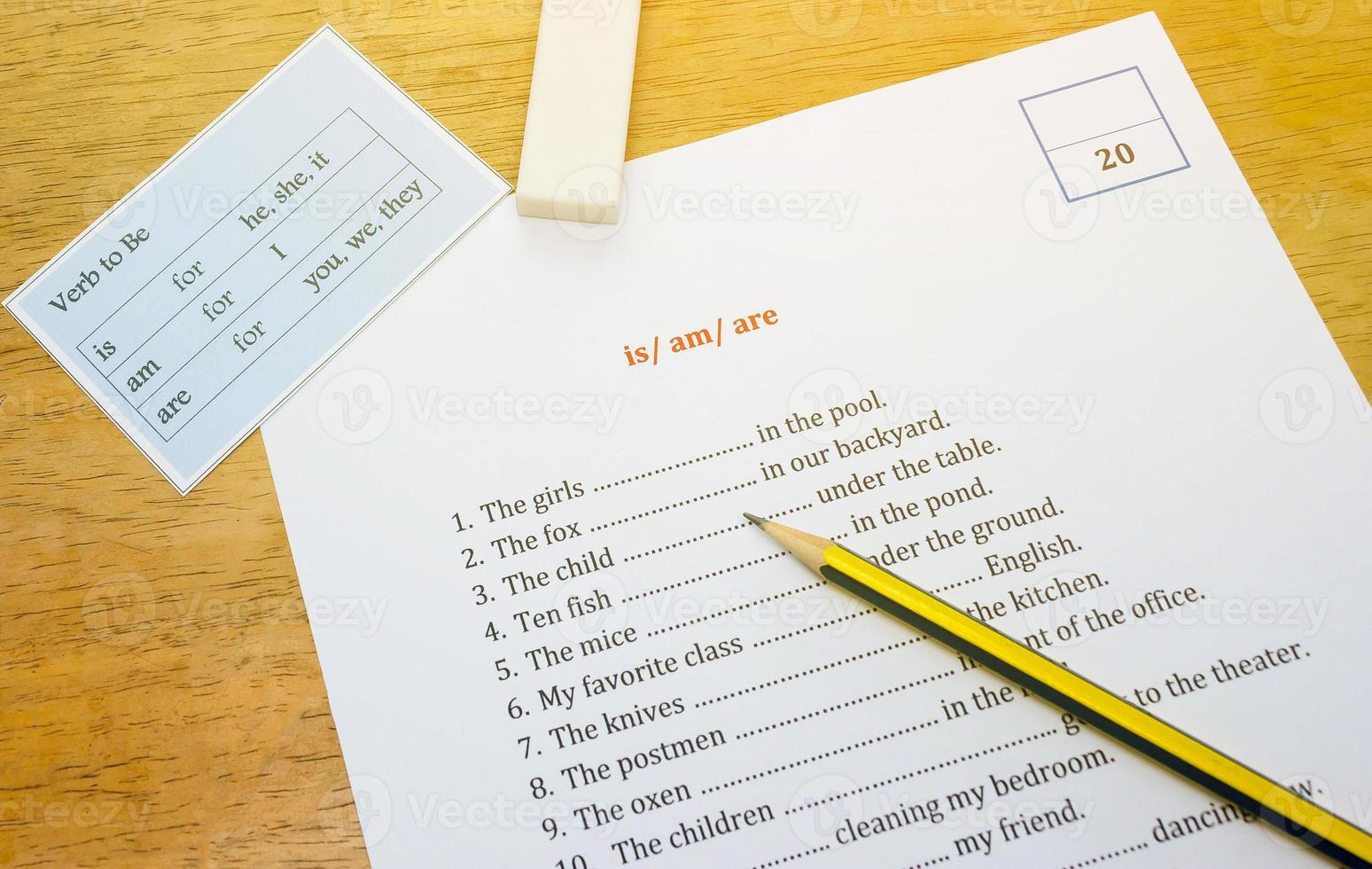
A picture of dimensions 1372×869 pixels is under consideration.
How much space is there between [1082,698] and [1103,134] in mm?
364

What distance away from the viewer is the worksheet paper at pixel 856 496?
1.67 ft

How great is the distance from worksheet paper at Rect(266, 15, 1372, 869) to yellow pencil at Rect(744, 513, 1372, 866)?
0.6 inches

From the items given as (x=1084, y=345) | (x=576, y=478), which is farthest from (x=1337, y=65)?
(x=576, y=478)

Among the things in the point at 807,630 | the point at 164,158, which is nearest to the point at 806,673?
the point at 807,630

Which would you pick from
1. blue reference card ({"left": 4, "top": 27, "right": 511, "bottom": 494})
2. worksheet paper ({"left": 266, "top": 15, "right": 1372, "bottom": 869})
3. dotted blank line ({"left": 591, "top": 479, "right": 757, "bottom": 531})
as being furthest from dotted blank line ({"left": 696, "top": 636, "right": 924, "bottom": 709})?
blue reference card ({"left": 4, "top": 27, "right": 511, "bottom": 494})

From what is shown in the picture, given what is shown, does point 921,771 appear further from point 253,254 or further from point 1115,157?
point 253,254

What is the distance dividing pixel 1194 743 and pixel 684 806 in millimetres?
286

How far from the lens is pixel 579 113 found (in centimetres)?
57

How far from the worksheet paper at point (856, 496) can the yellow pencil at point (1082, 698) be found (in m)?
0.01

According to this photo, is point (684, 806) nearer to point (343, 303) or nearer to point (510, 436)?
point (510, 436)

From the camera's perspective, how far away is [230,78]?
0.60m

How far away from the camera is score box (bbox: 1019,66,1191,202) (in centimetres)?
59

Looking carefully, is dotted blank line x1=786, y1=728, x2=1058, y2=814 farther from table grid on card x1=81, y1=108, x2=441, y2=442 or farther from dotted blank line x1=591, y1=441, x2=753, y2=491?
table grid on card x1=81, y1=108, x2=441, y2=442

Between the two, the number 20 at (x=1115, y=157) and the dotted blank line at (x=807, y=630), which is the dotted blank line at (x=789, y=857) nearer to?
the dotted blank line at (x=807, y=630)
